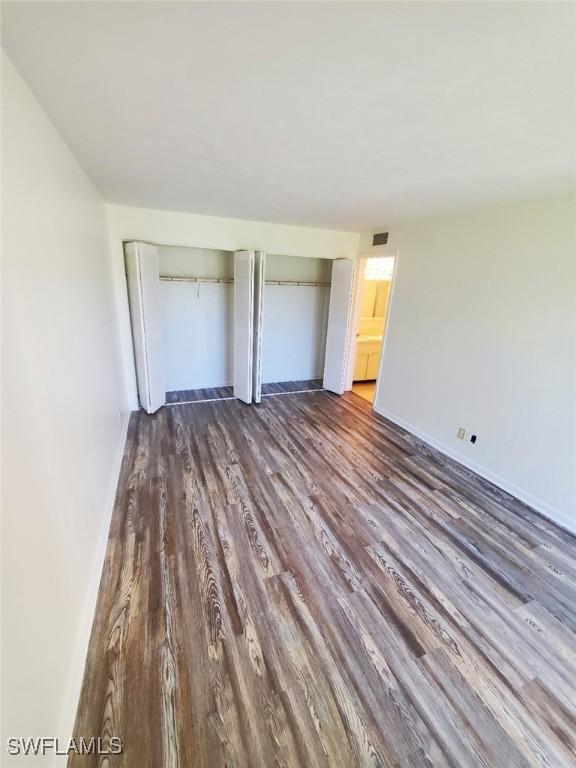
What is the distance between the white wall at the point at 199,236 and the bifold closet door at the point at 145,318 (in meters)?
0.11

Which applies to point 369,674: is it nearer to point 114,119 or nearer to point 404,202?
point 114,119

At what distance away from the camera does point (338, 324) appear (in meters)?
4.94

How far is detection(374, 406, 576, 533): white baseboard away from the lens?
2.53 metres

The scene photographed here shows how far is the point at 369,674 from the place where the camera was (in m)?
1.46

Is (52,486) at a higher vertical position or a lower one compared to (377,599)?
higher

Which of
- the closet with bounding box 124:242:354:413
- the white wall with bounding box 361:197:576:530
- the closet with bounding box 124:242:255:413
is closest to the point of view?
the white wall with bounding box 361:197:576:530

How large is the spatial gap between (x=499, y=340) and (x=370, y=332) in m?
3.15

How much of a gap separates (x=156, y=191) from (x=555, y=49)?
291 cm

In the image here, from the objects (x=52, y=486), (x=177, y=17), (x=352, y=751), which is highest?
(x=177, y=17)

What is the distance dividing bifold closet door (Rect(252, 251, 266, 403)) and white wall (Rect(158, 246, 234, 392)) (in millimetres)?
743

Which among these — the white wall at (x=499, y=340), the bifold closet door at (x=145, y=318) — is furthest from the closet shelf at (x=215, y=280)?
the white wall at (x=499, y=340)

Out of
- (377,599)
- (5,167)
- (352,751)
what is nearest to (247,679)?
(352,751)

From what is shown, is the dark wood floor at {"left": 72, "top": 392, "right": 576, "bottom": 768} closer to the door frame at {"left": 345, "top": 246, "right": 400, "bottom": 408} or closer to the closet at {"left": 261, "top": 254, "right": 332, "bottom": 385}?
the door frame at {"left": 345, "top": 246, "right": 400, "bottom": 408}

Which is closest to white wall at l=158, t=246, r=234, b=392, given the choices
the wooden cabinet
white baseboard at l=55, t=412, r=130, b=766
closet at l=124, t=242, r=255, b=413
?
closet at l=124, t=242, r=255, b=413
